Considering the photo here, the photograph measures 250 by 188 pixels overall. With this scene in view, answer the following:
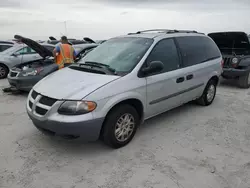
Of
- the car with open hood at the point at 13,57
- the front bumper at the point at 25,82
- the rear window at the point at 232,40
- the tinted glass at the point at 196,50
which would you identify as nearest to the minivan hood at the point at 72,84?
the tinted glass at the point at 196,50

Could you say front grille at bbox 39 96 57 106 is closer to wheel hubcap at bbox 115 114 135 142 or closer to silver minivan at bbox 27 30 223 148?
silver minivan at bbox 27 30 223 148

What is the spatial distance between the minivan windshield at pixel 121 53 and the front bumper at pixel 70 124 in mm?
936

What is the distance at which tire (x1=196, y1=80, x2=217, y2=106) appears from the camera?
16.7 feet

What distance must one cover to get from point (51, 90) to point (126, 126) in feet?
3.96

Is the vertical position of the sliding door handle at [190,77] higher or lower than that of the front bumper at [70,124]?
higher

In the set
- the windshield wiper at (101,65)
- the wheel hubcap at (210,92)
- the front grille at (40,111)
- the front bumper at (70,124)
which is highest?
the windshield wiper at (101,65)

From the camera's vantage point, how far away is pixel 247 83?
7020 millimetres

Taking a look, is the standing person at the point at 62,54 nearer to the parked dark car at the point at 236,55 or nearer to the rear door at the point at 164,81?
the rear door at the point at 164,81

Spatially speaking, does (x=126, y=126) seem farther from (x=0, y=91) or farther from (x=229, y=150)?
(x=0, y=91)

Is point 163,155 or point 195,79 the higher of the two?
point 195,79

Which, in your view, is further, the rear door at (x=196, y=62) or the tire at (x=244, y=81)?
the tire at (x=244, y=81)

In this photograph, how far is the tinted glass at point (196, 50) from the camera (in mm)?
4354

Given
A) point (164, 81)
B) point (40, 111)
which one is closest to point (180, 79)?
point (164, 81)

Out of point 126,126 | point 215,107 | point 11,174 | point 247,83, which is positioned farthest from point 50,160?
point 247,83
